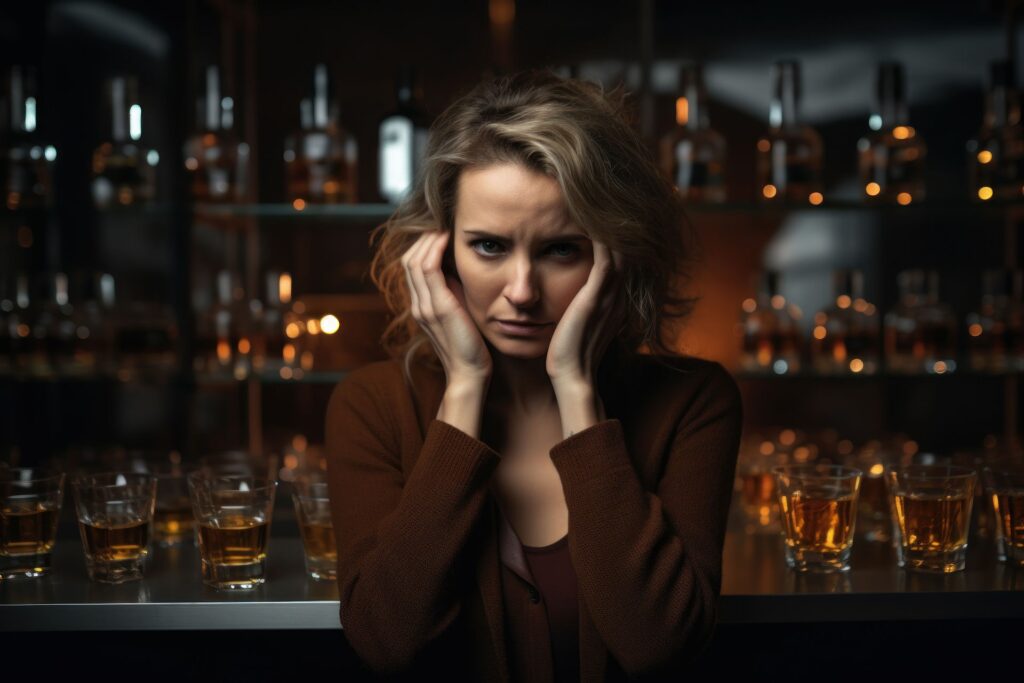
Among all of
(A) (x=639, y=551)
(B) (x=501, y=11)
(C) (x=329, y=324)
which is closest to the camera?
(A) (x=639, y=551)

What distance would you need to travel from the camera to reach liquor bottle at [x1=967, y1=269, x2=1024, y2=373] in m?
2.54

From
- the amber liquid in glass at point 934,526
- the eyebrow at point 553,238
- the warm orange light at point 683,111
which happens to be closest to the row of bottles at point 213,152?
the warm orange light at point 683,111

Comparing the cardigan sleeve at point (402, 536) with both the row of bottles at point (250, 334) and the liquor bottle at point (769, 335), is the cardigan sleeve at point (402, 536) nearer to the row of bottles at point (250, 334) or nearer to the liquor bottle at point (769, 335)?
the row of bottles at point (250, 334)

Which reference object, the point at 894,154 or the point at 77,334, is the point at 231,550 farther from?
the point at 894,154

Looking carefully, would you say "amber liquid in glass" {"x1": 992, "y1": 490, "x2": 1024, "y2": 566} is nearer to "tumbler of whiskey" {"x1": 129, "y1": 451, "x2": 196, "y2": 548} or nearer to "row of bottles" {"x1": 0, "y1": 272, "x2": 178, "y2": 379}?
"tumbler of whiskey" {"x1": 129, "y1": 451, "x2": 196, "y2": 548}

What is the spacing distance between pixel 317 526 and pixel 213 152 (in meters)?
1.28

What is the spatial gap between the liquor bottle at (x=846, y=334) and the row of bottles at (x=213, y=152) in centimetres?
105

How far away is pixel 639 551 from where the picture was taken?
1.36 m

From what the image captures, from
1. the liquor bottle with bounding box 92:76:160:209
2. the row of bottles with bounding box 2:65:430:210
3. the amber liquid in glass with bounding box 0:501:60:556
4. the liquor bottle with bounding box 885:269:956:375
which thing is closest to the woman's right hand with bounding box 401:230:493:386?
the amber liquid in glass with bounding box 0:501:60:556

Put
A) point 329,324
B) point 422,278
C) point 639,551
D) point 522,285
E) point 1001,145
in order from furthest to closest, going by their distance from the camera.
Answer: point 329,324 < point 1001,145 < point 422,278 < point 522,285 < point 639,551

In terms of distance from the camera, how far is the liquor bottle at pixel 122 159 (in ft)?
8.14

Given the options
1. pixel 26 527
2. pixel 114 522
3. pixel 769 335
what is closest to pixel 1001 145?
pixel 769 335

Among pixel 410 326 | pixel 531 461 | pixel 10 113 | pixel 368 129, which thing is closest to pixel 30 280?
pixel 10 113

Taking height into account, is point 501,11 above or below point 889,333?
above
